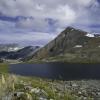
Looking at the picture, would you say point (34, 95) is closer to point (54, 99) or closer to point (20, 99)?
point (54, 99)

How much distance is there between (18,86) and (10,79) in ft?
26.8

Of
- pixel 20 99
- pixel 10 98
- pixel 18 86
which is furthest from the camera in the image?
pixel 18 86

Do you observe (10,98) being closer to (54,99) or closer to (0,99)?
(0,99)

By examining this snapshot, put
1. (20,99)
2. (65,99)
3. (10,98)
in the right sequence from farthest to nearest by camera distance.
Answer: (65,99) → (10,98) → (20,99)

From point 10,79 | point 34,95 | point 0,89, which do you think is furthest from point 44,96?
point 0,89

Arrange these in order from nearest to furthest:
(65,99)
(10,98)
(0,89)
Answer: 1. (0,89)
2. (10,98)
3. (65,99)

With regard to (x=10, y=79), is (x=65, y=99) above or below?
below

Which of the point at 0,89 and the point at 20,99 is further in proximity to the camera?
the point at 20,99

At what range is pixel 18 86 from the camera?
20.1 m

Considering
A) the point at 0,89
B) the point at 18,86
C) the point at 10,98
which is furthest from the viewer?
the point at 18,86

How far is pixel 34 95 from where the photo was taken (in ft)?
54.3

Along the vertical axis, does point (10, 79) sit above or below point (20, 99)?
above

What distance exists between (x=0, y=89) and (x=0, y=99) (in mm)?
521

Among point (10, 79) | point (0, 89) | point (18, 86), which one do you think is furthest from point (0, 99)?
point (18, 86)
